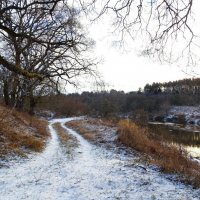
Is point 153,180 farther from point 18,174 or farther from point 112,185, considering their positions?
point 18,174

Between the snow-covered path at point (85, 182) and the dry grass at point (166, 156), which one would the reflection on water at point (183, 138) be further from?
the snow-covered path at point (85, 182)

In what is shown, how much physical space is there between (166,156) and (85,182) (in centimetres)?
497

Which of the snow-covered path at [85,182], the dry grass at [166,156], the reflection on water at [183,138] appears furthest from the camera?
the reflection on water at [183,138]

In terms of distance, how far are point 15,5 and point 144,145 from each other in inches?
311

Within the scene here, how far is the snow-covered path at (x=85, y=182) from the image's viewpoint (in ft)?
23.2

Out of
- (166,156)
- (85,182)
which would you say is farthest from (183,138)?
(85,182)

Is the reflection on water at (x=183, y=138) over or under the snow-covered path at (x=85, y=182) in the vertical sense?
under

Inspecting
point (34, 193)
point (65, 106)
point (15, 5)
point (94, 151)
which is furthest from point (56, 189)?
point (65, 106)

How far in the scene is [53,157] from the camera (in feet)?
39.7

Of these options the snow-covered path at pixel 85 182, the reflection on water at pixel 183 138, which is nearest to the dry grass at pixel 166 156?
the snow-covered path at pixel 85 182

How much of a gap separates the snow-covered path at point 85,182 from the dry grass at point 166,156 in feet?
1.41

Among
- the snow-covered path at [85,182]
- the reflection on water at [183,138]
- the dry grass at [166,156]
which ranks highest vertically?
the dry grass at [166,156]

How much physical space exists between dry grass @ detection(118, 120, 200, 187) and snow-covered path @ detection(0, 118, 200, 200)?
43cm

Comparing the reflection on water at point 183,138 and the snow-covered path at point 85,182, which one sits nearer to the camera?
the snow-covered path at point 85,182
